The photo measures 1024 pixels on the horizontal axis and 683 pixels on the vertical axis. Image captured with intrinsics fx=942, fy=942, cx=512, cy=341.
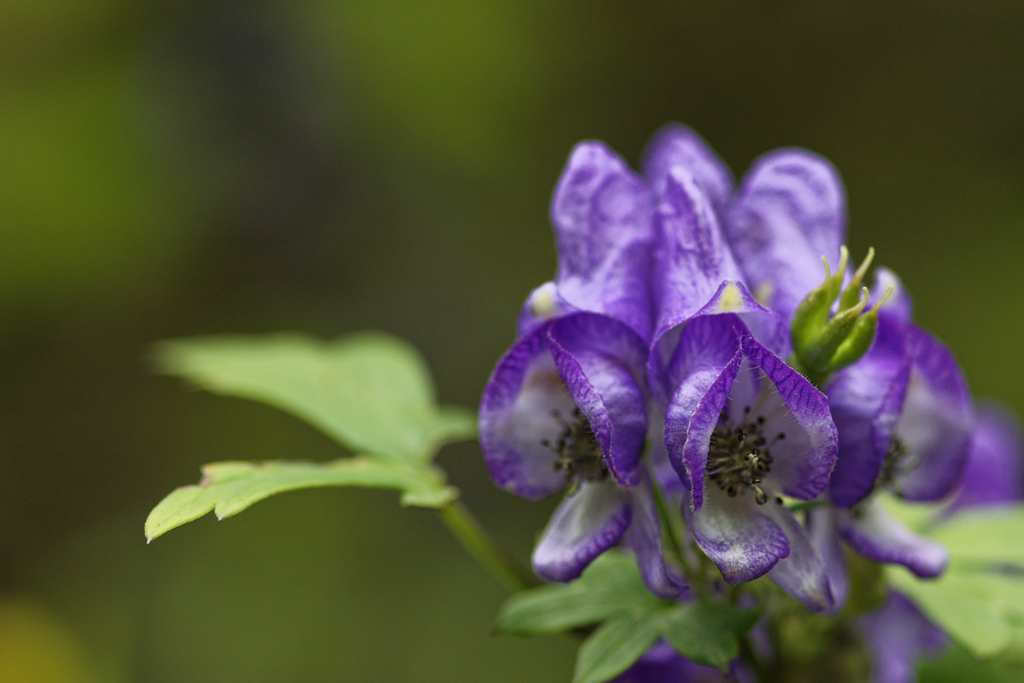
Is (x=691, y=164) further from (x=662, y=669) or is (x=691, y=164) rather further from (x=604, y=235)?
(x=662, y=669)

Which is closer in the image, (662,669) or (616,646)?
(616,646)

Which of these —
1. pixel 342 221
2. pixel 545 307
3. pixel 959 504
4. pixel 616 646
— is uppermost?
pixel 545 307

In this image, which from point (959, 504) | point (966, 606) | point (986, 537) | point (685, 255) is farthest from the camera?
point (959, 504)

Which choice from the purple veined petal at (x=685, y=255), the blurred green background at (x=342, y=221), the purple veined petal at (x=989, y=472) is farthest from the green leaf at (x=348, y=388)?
the blurred green background at (x=342, y=221)

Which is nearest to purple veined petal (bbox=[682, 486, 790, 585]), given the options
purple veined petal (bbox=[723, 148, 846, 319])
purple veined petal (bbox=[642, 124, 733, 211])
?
purple veined petal (bbox=[723, 148, 846, 319])

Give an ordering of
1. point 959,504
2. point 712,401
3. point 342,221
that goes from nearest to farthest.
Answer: point 712,401, point 959,504, point 342,221

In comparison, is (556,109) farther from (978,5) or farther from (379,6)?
(978,5)

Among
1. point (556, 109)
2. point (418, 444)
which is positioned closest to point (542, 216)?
point (556, 109)

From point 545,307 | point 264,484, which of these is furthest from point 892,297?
point 264,484
